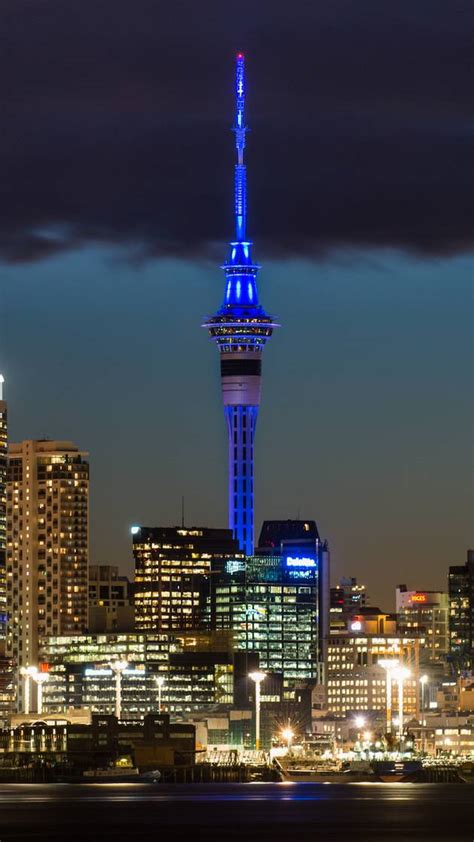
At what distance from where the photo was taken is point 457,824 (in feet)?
560

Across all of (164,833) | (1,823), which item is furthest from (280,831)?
(1,823)

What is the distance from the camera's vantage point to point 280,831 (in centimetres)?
16375

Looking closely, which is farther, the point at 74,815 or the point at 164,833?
the point at 74,815

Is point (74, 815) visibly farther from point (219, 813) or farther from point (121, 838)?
point (121, 838)

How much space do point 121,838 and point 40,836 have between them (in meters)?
5.05

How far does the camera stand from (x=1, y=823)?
552ft

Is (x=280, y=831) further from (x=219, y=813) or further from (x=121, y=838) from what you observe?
(x=219, y=813)

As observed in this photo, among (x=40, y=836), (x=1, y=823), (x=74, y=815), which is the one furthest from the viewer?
(x=74, y=815)

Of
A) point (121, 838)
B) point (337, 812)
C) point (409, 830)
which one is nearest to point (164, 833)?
point (121, 838)

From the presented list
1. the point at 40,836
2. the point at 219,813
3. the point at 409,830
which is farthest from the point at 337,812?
the point at 40,836

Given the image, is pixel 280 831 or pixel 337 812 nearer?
pixel 280 831

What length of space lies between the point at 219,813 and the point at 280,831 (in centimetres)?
2336

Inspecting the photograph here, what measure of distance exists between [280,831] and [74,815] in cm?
A: 2257

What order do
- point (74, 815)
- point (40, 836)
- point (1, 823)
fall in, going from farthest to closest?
1. point (74, 815)
2. point (1, 823)
3. point (40, 836)
